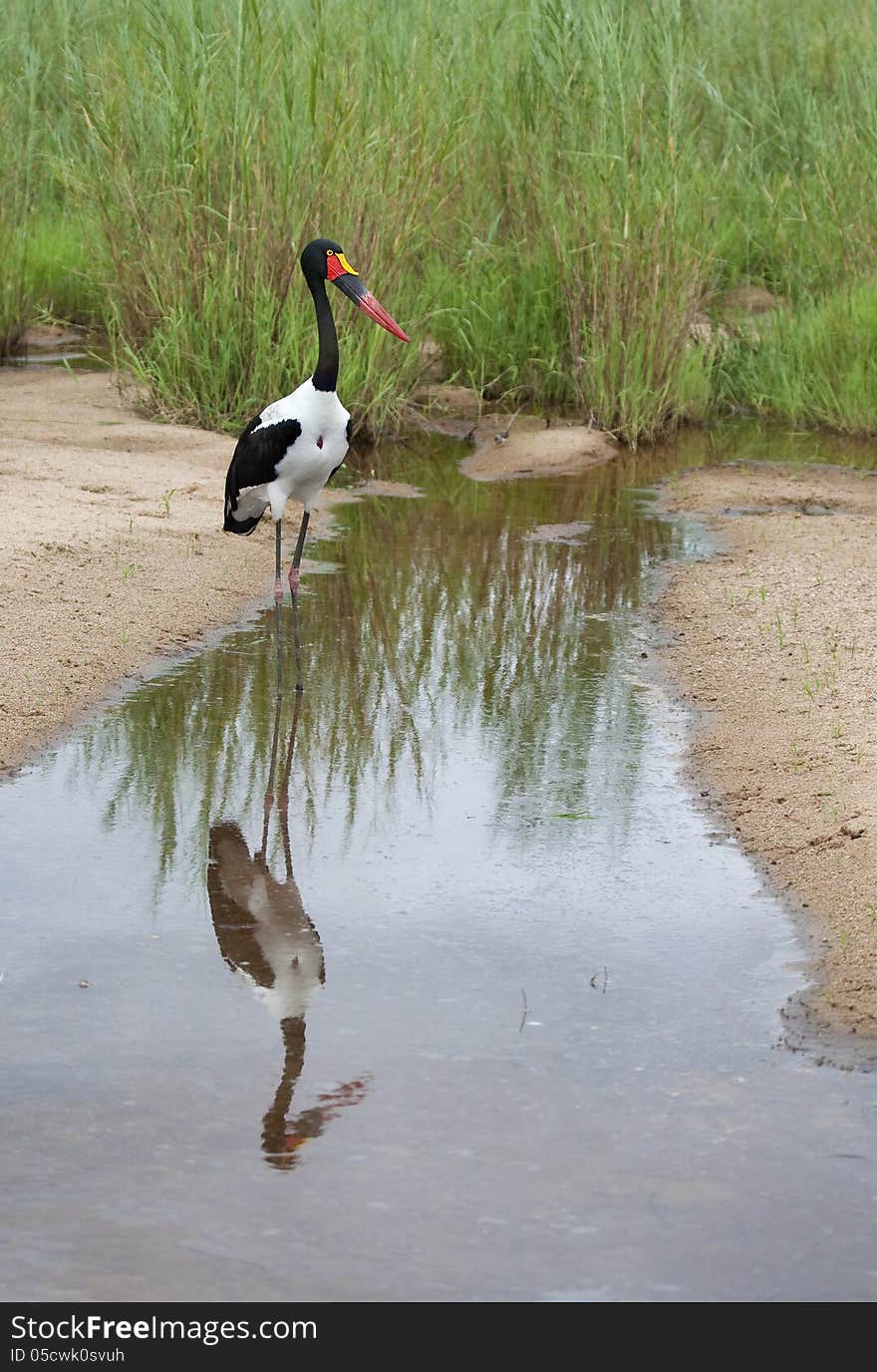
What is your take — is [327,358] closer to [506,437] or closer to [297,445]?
[297,445]

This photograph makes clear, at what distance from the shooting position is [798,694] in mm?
5426

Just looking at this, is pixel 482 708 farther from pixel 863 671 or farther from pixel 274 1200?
pixel 274 1200

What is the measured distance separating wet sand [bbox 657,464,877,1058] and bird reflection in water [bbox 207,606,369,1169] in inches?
36.9

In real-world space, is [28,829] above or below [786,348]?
below

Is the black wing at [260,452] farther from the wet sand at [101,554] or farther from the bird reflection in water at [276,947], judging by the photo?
the bird reflection in water at [276,947]

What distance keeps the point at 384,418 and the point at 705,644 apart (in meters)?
4.10

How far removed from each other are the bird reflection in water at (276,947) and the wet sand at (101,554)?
79 cm

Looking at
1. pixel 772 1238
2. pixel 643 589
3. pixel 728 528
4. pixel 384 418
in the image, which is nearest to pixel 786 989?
pixel 772 1238

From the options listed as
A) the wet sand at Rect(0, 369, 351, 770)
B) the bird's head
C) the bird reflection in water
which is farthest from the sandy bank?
the bird reflection in water

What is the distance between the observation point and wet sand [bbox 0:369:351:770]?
18.2ft

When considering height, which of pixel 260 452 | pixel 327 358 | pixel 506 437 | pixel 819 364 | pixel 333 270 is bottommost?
pixel 506 437

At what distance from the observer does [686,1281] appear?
8.61 ft

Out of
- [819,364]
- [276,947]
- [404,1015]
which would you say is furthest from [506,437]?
[404,1015]

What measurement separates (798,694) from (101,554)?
2844 millimetres
